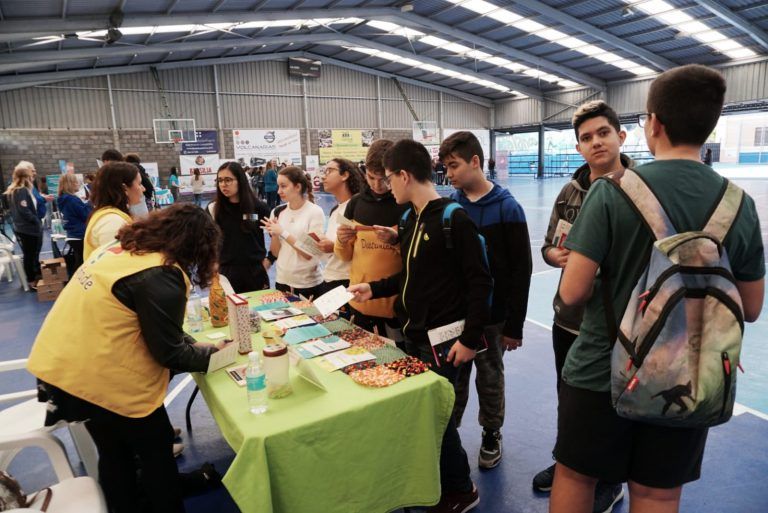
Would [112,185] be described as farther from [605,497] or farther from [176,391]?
[605,497]

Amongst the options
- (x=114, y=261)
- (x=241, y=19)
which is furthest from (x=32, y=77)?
(x=114, y=261)

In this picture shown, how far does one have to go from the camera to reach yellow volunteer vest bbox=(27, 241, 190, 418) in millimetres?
1549

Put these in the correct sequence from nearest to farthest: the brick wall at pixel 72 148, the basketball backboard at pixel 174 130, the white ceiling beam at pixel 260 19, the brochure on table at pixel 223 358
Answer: the brochure on table at pixel 223 358 → the white ceiling beam at pixel 260 19 → the brick wall at pixel 72 148 → the basketball backboard at pixel 174 130

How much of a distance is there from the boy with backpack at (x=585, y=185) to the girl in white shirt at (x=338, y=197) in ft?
3.93

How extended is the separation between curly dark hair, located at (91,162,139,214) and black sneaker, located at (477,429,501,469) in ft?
7.80

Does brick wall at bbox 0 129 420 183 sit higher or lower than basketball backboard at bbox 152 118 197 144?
lower

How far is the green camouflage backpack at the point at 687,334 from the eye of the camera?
1.14m

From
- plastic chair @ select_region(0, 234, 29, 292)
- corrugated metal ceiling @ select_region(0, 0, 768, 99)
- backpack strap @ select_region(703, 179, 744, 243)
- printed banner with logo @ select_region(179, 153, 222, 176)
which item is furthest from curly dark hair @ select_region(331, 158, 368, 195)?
printed banner with logo @ select_region(179, 153, 222, 176)

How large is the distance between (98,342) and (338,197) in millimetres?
1814

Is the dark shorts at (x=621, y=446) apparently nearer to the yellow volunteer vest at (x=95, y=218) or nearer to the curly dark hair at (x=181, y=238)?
the curly dark hair at (x=181, y=238)

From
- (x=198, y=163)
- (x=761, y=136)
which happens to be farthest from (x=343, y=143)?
(x=761, y=136)

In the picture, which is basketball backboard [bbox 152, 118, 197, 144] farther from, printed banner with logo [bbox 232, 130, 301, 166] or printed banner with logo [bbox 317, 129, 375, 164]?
printed banner with logo [bbox 317, 129, 375, 164]

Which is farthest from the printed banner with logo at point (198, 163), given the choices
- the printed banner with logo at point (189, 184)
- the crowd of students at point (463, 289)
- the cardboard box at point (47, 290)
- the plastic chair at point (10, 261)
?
the crowd of students at point (463, 289)

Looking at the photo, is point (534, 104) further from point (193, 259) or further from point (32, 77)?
point (193, 259)
